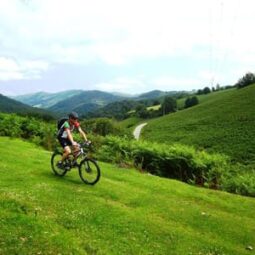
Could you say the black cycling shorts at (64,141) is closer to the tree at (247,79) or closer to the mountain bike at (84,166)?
the mountain bike at (84,166)

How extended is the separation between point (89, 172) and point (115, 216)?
164 inches

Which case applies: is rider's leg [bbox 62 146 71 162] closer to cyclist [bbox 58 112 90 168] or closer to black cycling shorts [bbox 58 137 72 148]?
cyclist [bbox 58 112 90 168]

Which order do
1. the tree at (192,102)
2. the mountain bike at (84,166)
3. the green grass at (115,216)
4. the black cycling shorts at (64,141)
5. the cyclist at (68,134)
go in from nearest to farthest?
the green grass at (115,216) → the mountain bike at (84,166) → the cyclist at (68,134) → the black cycling shorts at (64,141) → the tree at (192,102)

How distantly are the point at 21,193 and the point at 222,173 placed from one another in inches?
506

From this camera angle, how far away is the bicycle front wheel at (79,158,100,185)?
57.8 feet

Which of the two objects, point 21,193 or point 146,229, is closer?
point 146,229

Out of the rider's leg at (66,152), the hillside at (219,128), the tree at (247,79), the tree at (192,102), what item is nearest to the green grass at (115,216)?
the rider's leg at (66,152)

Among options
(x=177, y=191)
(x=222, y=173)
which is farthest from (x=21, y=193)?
(x=222, y=173)

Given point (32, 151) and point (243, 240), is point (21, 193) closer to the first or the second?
point (243, 240)

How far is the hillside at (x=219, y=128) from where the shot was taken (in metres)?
85.4

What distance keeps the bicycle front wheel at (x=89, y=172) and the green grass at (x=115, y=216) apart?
0.33m

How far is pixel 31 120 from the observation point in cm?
3359

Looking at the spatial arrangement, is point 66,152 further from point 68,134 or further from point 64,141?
point 68,134

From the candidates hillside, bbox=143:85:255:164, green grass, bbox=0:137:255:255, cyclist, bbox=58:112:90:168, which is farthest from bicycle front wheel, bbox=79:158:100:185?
hillside, bbox=143:85:255:164
